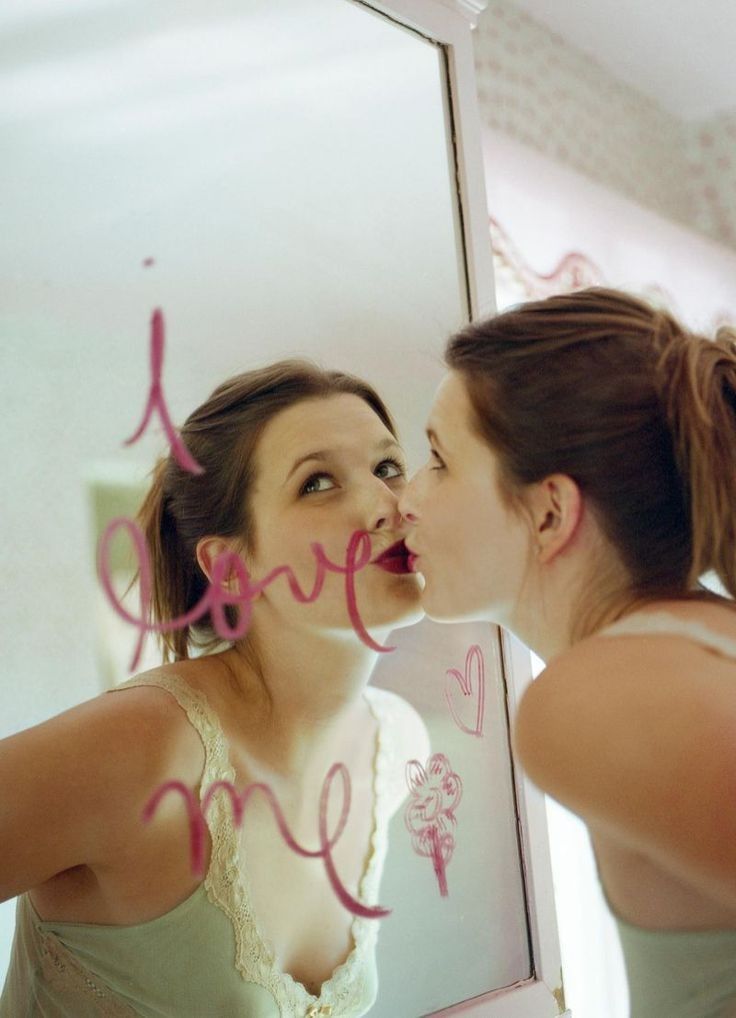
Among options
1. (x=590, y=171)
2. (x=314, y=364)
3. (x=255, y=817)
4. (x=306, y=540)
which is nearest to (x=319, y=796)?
(x=255, y=817)

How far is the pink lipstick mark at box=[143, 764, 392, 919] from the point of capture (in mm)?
A: 688

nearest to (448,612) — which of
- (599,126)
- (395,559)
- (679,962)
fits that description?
(395,559)

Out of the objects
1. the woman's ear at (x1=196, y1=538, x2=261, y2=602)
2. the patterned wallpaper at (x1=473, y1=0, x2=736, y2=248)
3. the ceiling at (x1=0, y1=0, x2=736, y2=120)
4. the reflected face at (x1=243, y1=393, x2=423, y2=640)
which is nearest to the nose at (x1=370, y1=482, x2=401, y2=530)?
the reflected face at (x1=243, y1=393, x2=423, y2=640)

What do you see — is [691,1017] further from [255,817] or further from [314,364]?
[314,364]

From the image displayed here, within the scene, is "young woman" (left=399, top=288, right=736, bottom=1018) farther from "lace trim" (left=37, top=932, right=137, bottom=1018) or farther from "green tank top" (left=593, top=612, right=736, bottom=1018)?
"lace trim" (left=37, top=932, right=137, bottom=1018)

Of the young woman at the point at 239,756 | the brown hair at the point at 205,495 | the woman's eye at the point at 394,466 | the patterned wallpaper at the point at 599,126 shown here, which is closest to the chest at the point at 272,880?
the young woman at the point at 239,756

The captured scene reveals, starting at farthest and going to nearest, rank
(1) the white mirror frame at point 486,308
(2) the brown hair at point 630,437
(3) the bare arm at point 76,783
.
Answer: (1) the white mirror frame at point 486,308 → (2) the brown hair at point 630,437 → (3) the bare arm at point 76,783

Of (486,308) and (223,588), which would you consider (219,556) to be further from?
(486,308)

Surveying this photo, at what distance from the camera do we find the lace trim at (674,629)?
0.69m

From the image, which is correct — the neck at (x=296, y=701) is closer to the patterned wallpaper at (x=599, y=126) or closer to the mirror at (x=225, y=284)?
the mirror at (x=225, y=284)

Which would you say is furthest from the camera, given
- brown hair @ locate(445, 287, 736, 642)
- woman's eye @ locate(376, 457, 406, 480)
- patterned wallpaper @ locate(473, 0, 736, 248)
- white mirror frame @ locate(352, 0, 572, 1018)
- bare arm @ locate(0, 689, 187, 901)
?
patterned wallpaper @ locate(473, 0, 736, 248)

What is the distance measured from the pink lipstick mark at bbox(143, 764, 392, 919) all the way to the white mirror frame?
19 cm

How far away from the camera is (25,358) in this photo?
653mm

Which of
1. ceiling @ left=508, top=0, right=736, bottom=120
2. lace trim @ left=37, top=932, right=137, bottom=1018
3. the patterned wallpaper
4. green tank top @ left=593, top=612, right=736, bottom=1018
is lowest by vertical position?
green tank top @ left=593, top=612, right=736, bottom=1018
